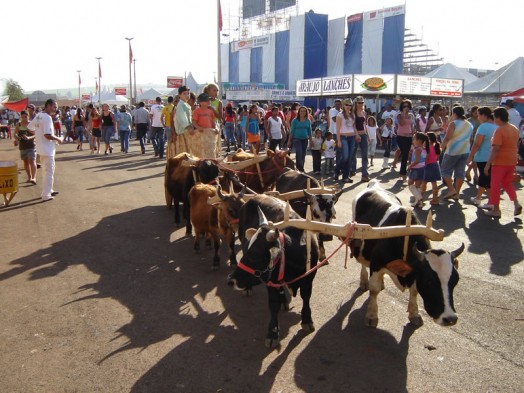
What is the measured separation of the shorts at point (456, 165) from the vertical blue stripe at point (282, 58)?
132 feet

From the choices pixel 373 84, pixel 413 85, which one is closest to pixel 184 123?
pixel 373 84

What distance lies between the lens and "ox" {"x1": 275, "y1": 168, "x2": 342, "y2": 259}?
538 centimetres

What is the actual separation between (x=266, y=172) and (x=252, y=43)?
50.4 metres

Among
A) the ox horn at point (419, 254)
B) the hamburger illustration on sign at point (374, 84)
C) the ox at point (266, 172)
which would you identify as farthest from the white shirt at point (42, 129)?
the hamburger illustration on sign at point (374, 84)

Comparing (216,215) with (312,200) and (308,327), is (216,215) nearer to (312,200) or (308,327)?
(312,200)

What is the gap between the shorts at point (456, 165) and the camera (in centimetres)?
953

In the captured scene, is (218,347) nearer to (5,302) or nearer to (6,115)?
(5,302)

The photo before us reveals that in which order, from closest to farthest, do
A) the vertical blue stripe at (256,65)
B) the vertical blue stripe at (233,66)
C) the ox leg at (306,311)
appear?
1. the ox leg at (306,311)
2. the vertical blue stripe at (256,65)
3. the vertical blue stripe at (233,66)

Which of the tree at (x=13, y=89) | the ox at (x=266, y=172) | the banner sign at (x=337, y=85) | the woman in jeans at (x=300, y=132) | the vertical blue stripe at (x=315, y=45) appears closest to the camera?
the ox at (x=266, y=172)

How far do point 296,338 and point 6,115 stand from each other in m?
35.5

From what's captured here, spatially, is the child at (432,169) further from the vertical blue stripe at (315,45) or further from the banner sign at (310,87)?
the vertical blue stripe at (315,45)

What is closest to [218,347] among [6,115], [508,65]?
[508,65]

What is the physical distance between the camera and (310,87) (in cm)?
2825

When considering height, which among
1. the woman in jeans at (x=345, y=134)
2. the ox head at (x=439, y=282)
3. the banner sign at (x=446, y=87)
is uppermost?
the banner sign at (x=446, y=87)
